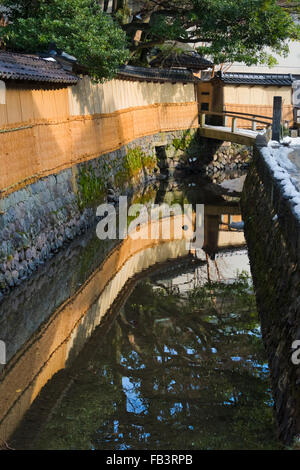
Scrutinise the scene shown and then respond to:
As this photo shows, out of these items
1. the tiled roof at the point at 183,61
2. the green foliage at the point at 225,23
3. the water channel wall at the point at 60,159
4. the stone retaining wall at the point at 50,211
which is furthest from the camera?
the tiled roof at the point at 183,61

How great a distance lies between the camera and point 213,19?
79.5ft

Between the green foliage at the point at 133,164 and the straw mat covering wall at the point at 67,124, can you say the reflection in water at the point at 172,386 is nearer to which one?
the straw mat covering wall at the point at 67,124

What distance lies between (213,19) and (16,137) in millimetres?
12656

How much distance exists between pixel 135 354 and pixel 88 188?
33.7ft

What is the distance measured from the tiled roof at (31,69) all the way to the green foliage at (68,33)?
0.94 m

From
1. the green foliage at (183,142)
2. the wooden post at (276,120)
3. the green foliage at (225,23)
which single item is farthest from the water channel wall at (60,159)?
the wooden post at (276,120)

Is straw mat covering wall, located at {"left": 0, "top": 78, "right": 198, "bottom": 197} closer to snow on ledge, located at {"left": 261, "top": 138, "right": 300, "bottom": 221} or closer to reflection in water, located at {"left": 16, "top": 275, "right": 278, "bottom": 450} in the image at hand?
reflection in water, located at {"left": 16, "top": 275, "right": 278, "bottom": 450}

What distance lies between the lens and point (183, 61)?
34.3 meters

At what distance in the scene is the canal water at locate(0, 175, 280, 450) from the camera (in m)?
8.22

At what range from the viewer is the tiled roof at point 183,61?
34094 mm

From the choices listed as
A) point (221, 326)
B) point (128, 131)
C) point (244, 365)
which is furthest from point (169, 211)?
point (244, 365)

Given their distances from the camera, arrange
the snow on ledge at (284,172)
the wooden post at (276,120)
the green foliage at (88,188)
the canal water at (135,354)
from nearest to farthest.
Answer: the canal water at (135,354) → the snow on ledge at (284,172) → the green foliage at (88,188) → the wooden post at (276,120)

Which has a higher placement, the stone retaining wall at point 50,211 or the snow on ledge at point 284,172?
the snow on ledge at point 284,172

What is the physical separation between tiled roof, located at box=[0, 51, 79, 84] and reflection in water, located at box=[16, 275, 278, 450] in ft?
18.9
